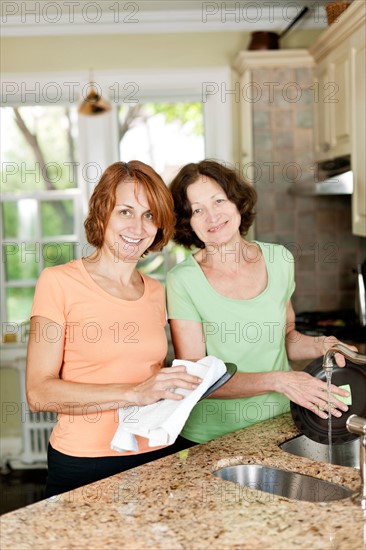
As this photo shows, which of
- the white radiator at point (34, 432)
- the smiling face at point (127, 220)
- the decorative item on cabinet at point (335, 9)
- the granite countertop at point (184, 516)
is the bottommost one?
the white radiator at point (34, 432)

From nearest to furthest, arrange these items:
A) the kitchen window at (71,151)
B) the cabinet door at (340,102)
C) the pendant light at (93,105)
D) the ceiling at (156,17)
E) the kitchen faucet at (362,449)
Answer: the kitchen faucet at (362,449) → the cabinet door at (340,102) → the ceiling at (156,17) → the pendant light at (93,105) → the kitchen window at (71,151)

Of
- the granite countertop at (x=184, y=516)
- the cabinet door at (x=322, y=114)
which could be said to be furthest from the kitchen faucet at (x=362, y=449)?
the cabinet door at (x=322, y=114)

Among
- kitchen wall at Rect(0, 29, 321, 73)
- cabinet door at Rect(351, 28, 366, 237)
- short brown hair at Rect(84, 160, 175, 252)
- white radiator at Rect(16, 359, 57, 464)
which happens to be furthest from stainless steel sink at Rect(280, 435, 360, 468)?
kitchen wall at Rect(0, 29, 321, 73)

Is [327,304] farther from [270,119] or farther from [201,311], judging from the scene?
[201,311]

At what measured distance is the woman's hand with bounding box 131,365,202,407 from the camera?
1.71 m

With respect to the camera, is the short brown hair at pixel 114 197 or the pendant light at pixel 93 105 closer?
the short brown hair at pixel 114 197

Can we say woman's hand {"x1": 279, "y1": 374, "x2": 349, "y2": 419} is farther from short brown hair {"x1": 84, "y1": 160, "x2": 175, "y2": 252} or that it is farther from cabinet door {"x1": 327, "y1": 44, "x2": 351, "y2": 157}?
cabinet door {"x1": 327, "y1": 44, "x2": 351, "y2": 157}

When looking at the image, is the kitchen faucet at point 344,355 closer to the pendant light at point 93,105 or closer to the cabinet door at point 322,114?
the cabinet door at point 322,114

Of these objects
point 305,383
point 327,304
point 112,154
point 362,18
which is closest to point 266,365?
point 305,383

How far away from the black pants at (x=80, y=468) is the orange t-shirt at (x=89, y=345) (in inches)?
0.7

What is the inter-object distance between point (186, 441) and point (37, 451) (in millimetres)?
2596

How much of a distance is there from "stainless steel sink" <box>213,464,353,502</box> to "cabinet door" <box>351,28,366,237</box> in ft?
5.69

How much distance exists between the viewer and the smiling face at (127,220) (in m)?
1.95

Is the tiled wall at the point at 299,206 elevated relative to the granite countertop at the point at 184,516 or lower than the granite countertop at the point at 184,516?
elevated
